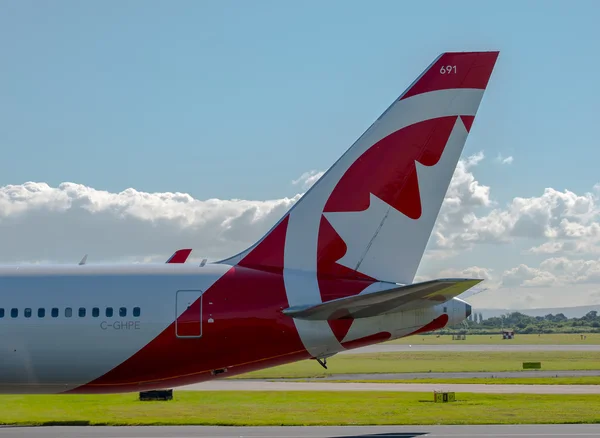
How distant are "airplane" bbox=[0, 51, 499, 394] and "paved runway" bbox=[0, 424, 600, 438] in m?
3.70

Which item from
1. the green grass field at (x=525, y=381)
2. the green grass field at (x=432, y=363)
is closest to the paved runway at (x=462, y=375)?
→ the green grass field at (x=432, y=363)

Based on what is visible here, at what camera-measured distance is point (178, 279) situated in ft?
70.4

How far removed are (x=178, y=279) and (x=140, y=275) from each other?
111 centimetres

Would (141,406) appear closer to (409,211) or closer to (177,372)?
(177,372)

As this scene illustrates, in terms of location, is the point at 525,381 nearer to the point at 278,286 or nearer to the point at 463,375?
the point at 463,375

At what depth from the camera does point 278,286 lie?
2130 cm

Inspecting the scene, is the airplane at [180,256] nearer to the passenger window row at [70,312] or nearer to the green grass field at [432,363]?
the passenger window row at [70,312]

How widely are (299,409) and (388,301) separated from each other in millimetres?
16129

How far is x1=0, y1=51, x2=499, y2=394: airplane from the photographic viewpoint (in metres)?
20.9

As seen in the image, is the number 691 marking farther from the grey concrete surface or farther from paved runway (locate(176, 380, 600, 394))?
the grey concrete surface

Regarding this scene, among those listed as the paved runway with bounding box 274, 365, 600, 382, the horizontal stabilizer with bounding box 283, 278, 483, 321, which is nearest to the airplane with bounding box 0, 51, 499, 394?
the horizontal stabilizer with bounding box 283, 278, 483, 321

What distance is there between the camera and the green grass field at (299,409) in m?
29.6

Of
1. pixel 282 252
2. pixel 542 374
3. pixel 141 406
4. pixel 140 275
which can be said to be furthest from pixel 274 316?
pixel 542 374

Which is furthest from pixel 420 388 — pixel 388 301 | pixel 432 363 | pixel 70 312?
pixel 432 363
